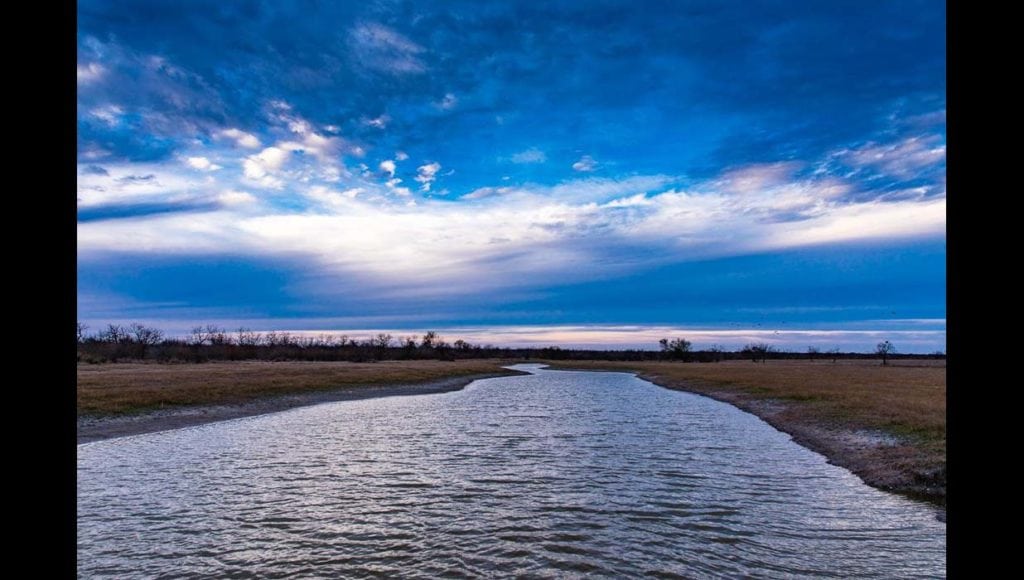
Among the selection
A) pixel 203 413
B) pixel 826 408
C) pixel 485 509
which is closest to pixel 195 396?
pixel 203 413

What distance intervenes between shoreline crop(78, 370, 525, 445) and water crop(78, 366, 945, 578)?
3690 mm

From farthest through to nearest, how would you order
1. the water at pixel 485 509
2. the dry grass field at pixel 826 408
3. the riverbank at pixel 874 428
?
1. the dry grass field at pixel 826 408
2. the riverbank at pixel 874 428
3. the water at pixel 485 509

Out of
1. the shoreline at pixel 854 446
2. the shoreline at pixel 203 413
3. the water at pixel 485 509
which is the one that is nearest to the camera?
the water at pixel 485 509

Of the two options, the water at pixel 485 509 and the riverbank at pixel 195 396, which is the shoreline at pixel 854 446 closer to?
the water at pixel 485 509

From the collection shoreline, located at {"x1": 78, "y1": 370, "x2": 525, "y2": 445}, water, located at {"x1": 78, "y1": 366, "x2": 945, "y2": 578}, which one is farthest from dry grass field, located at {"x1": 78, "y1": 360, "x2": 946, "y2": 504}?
water, located at {"x1": 78, "y1": 366, "x2": 945, "y2": 578}

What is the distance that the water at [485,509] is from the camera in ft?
46.7

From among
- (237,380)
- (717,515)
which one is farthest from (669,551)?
(237,380)

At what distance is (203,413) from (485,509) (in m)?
33.0

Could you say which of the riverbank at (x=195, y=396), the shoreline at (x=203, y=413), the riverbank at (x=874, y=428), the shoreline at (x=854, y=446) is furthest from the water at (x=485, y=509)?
the riverbank at (x=195, y=396)

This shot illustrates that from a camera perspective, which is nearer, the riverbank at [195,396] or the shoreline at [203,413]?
the shoreline at [203,413]

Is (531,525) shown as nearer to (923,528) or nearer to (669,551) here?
(669,551)

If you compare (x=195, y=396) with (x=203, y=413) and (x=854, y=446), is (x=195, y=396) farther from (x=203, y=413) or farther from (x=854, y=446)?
(x=854, y=446)

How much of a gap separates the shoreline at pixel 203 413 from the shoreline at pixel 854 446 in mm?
36222

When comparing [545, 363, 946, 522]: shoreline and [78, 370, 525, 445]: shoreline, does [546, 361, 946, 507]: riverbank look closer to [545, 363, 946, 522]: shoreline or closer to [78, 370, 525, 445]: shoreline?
[545, 363, 946, 522]: shoreline
